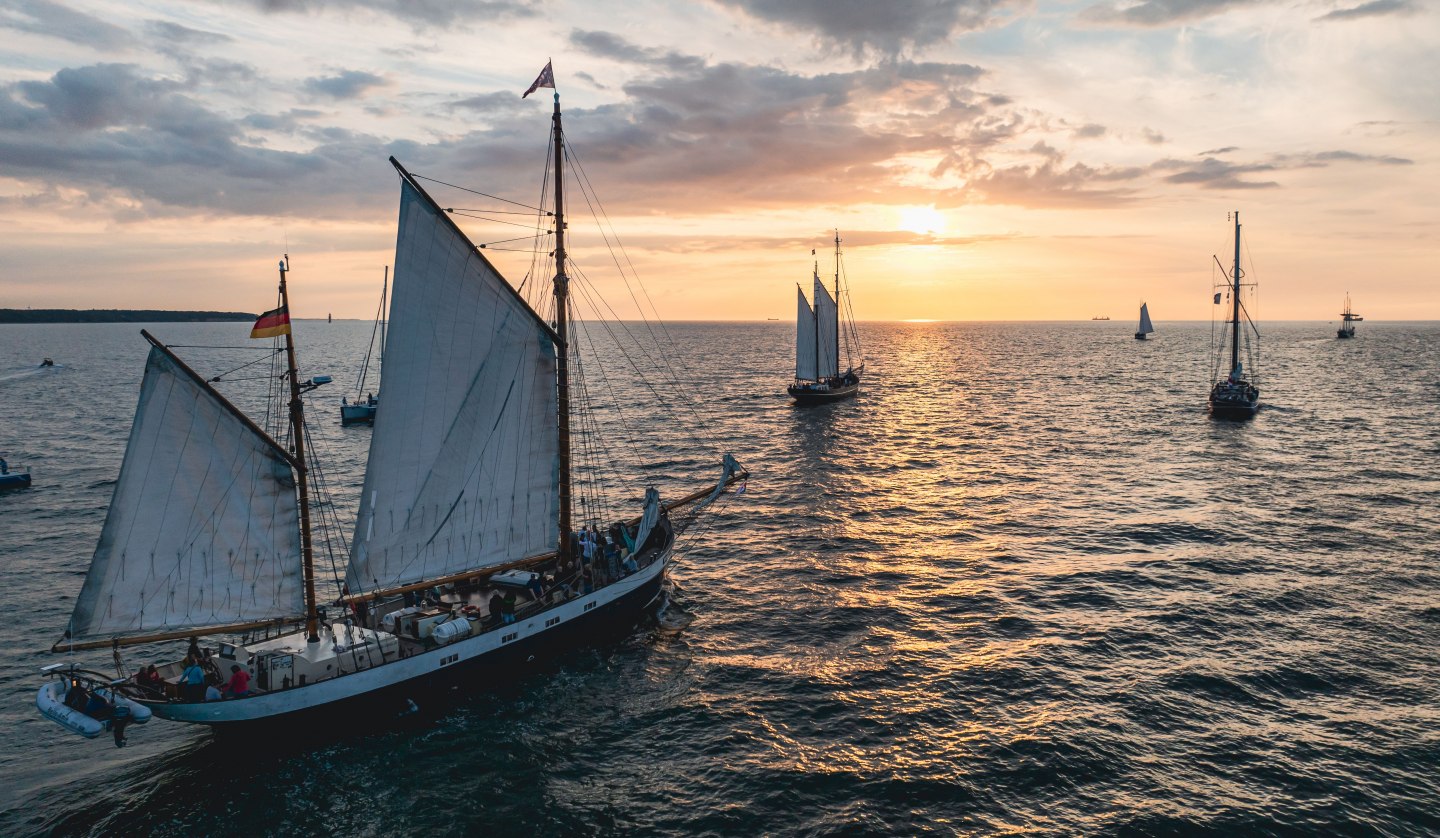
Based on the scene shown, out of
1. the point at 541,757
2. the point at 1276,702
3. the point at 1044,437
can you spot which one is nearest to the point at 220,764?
the point at 541,757

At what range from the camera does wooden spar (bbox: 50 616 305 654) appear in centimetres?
2532

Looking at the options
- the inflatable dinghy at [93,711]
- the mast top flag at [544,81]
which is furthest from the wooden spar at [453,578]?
the mast top flag at [544,81]

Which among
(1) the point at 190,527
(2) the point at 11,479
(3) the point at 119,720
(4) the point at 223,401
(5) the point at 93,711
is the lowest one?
(3) the point at 119,720

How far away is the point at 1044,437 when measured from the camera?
8700cm

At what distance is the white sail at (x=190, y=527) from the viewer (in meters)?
25.8

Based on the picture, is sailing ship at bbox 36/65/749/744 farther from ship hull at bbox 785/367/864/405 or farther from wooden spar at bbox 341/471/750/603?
ship hull at bbox 785/367/864/405

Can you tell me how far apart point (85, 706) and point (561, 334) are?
69.1 ft

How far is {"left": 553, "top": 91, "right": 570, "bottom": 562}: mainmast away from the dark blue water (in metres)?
6.72

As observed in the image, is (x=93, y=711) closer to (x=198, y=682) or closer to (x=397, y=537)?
(x=198, y=682)

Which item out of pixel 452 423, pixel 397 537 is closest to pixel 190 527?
A: pixel 397 537

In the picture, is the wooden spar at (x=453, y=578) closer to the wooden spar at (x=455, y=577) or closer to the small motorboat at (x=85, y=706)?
the wooden spar at (x=455, y=577)

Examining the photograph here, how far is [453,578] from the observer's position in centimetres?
3344

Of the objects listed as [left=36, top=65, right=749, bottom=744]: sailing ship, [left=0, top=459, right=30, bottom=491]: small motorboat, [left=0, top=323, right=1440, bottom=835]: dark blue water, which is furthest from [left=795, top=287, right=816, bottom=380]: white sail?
[left=0, top=459, right=30, bottom=491]: small motorboat

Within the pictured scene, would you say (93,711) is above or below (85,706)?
below
